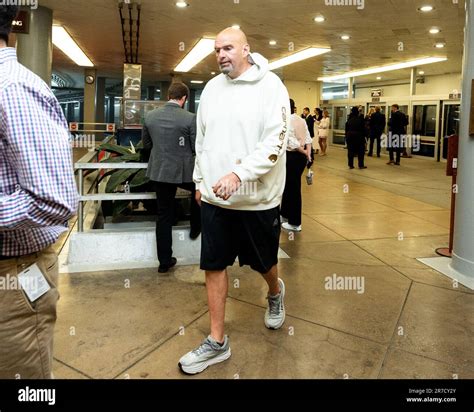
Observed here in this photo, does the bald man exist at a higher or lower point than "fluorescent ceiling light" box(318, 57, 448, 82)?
lower

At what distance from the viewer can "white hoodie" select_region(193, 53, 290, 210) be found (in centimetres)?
217

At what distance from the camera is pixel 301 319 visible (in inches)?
113

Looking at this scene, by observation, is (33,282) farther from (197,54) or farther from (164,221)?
(197,54)

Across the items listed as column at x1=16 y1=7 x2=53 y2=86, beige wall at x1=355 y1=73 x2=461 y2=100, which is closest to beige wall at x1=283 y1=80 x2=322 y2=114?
beige wall at x1=355 y1=73 x2=461 y2=100

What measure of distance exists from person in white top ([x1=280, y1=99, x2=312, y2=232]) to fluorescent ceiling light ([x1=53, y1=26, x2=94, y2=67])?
7.29 m

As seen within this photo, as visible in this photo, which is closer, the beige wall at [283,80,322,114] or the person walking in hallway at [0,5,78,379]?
the person walking in hallway at [0,5,78,379]

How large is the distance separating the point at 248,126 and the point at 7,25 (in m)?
1.24

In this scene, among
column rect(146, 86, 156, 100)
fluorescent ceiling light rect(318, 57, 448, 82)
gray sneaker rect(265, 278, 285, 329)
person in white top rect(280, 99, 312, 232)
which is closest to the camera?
gray sneaker rect(265, 278, 285, 329)

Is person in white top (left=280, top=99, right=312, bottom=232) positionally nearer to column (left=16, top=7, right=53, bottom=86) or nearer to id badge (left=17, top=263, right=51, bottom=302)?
id badge (left=17, top=263, right=51, bottom=302)

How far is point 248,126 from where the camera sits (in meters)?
2.18

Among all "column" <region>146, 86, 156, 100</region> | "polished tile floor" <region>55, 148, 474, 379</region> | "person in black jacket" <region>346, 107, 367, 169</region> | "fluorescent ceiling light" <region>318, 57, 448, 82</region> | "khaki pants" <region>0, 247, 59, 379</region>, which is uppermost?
"column" <region>146, 86, 156, 100</region>

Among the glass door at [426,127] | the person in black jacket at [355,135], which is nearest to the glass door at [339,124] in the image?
the glass door at [426,127]

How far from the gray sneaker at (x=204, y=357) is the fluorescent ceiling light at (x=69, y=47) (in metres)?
9.54

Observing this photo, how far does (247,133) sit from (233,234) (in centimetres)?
54
